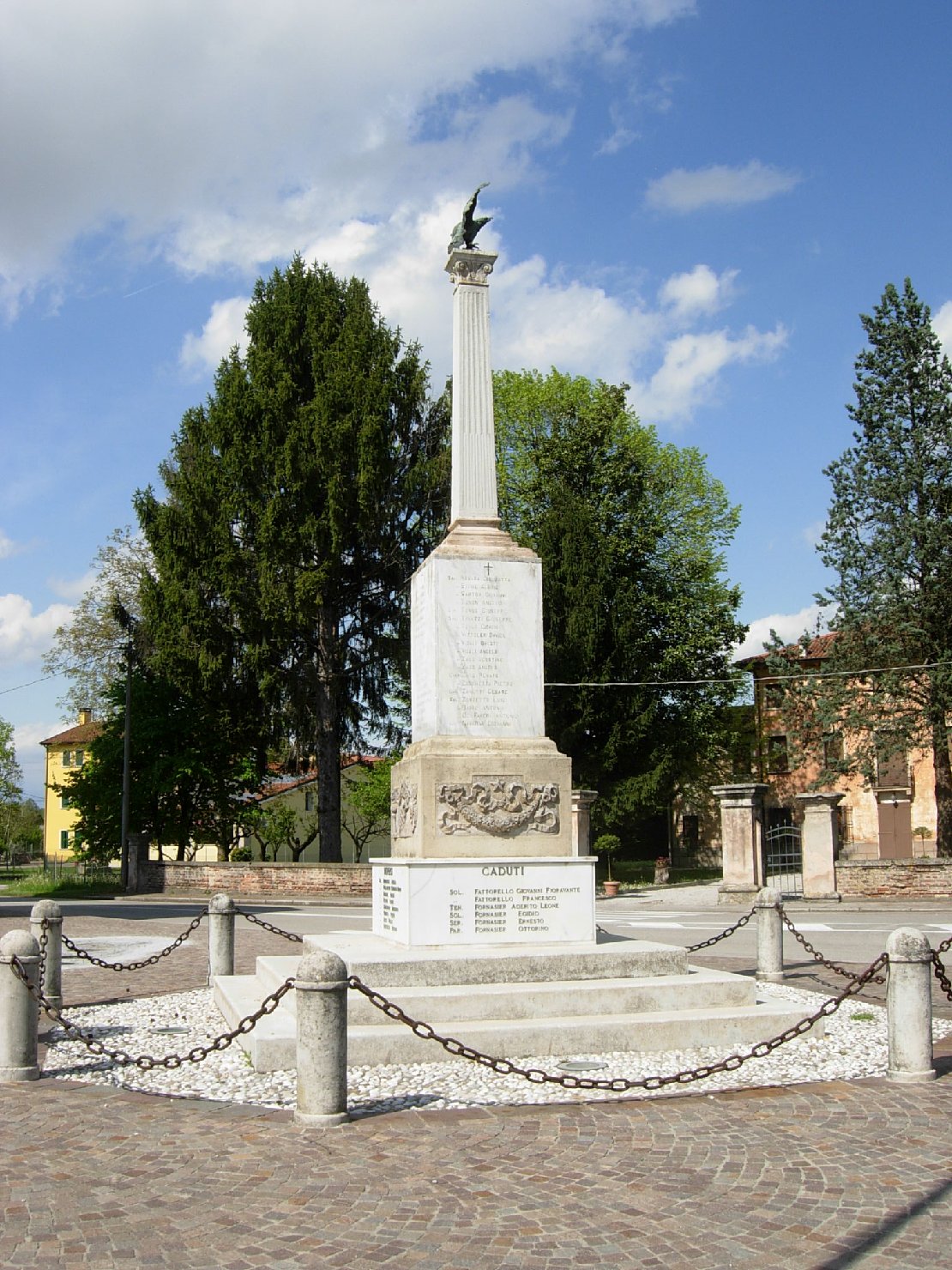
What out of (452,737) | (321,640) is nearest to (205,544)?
(321,640)

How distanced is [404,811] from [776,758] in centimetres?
3508

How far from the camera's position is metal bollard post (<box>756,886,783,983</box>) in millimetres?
11727

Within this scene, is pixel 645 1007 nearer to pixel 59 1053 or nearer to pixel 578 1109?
pixel 578 1109

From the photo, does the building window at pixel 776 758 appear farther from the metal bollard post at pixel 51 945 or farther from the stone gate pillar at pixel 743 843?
the metal bollard post at pixel 51 945

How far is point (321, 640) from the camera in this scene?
103ft

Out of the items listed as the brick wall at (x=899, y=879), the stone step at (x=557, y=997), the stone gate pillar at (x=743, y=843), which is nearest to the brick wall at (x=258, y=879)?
the stone gate pillar at (x=743, y=843)

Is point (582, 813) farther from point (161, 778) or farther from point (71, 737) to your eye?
point (71, 737)

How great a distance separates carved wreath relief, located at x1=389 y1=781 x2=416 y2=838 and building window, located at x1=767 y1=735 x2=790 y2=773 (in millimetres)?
28163

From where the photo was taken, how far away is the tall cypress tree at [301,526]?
3039cm

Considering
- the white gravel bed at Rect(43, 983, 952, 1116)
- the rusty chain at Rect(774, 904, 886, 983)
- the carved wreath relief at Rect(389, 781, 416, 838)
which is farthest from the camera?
the carved wreath relief at Rect(389, 781, 416, 838)

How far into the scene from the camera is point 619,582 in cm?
3472

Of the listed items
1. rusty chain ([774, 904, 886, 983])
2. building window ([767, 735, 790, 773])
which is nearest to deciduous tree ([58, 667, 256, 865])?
building window ([767, 735, 790, 773])

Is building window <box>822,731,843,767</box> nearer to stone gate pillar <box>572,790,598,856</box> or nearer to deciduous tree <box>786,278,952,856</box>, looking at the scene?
deciduous tree <box>786,278,952,856</box>

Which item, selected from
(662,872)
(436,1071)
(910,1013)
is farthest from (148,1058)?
(662,872)
